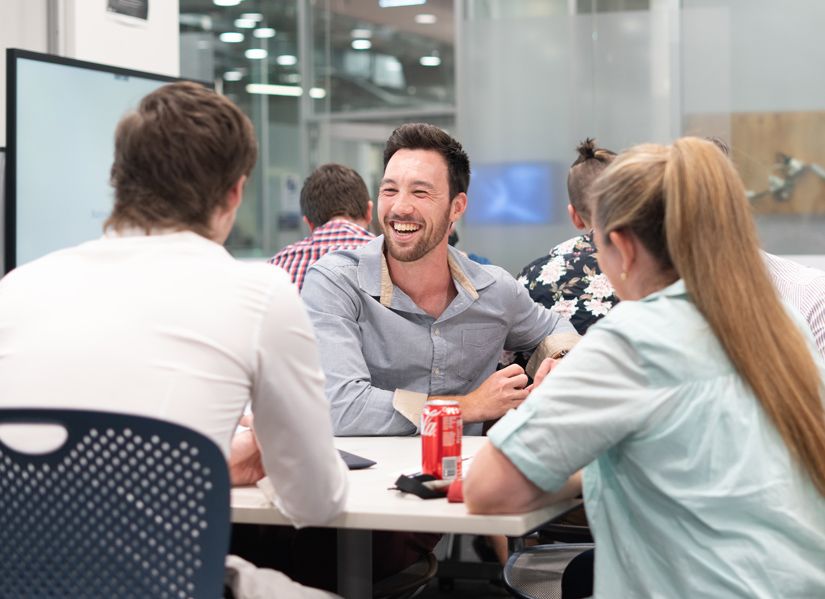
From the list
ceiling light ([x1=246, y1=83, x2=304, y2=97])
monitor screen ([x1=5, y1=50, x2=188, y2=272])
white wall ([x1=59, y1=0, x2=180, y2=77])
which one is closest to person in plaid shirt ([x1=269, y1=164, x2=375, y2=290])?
white wall ([x1=59, y1=0, x2=180, y2=77])

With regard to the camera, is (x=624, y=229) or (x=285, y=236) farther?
(x=285, y=236)

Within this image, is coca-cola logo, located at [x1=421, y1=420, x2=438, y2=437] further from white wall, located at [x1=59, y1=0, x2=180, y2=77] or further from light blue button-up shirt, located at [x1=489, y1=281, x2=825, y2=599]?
white wall, located at [x1=59, y1=0, x2=180, y2=77]

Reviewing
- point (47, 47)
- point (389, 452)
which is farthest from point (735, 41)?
point (389, 452)

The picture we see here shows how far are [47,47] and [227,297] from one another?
3207mm

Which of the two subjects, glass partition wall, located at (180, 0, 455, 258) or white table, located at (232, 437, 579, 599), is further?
glass partition wall, located at (180, 0, 455, 258)

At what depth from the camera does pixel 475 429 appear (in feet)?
8.71

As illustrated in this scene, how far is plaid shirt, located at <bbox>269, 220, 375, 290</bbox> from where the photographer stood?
457 centimetres

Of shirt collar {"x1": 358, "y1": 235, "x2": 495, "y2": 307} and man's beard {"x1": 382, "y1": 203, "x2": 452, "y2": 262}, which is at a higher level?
man's beard {"x1": 382, "y1": 203, "x2": 452, "y2": 262}

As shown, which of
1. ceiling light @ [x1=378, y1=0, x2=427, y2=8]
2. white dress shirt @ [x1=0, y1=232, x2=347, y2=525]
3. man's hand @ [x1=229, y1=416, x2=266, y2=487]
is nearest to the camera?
white dress shirt @ [x1=0, y1=232, x2=347, y2=525]

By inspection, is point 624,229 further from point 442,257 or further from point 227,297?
point 442,257

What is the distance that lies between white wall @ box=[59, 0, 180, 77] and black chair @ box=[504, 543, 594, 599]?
290 cm

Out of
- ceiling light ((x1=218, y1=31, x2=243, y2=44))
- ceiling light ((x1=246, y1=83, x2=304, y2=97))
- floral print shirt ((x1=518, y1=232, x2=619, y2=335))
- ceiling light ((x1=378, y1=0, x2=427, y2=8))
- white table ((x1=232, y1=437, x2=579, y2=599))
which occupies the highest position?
ceiling light ((x1=378, y1=0, x2=427, y2=8))

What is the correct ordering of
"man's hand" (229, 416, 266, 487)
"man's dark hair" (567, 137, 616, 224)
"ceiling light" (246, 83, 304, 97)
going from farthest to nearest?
"ceiling light" (246, 83, 304, 97)
"man's dark hair" (567, 137, 616, 224)
"man's hand" (229, 416, 266, 487)

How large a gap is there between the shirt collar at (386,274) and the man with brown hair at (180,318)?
3.48 feet
